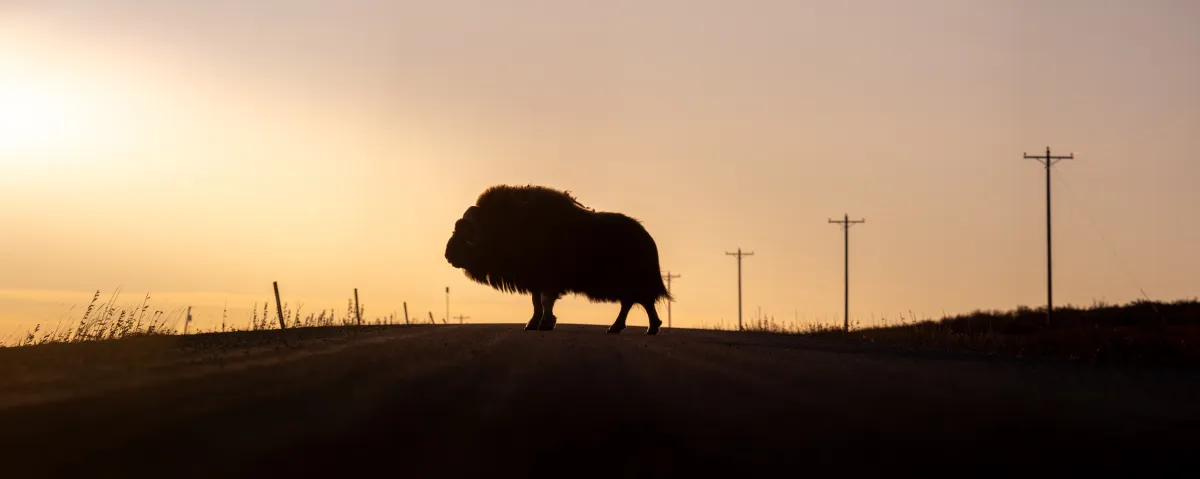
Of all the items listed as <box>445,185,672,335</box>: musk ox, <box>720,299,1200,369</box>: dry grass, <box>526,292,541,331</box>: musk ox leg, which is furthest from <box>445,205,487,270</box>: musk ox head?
<box>720,299,1200,369</box>: dry grass

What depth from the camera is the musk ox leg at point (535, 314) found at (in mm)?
21594

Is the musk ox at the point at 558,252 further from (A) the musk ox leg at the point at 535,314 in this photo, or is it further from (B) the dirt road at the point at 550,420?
(B) the dirt road at the point at 550,420

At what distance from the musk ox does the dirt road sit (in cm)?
1171

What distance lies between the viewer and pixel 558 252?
22.3 m

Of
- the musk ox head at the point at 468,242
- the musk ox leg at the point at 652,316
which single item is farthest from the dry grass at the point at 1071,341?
the musk ox head at the point at 468,242

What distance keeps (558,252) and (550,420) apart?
52.1ft

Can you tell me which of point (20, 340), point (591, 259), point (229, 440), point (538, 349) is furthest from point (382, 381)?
point (591, 259)

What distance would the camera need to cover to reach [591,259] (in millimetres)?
22312

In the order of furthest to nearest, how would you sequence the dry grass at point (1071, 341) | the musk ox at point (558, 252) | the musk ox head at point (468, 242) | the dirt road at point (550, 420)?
the musk ox head at point (468, 242) < the musk ox at point (558, 252) < the dry grass at point (1071, 341) < the dirt road at point (550, 420)

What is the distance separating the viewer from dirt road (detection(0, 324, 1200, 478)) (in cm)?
535

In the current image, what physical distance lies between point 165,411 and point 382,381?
6.47ft

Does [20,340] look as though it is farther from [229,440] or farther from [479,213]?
[229,440]

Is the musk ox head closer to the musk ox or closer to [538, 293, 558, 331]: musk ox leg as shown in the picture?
the musk ox

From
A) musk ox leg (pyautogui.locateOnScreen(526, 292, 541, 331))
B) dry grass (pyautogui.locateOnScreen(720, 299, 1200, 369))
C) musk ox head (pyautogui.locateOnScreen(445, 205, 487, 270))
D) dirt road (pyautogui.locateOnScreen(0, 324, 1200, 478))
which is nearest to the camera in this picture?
dirt road (pyautogui.locateOnScreen(0, 324, 1200, 478))
